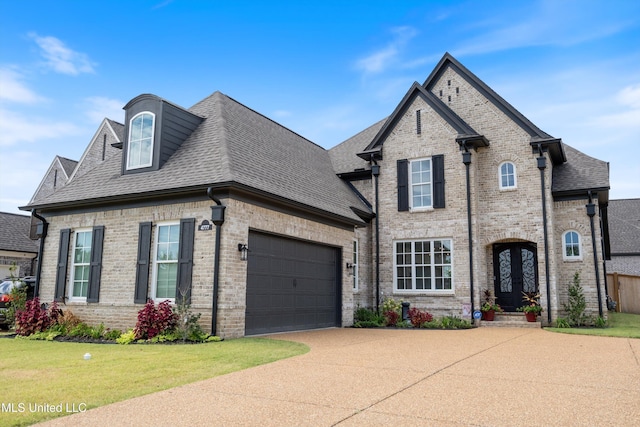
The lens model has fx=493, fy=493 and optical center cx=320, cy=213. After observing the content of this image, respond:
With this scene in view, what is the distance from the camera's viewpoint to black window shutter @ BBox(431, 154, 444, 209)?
17594 mm

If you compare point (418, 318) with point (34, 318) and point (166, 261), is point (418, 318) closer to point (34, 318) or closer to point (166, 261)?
point (166, 261)

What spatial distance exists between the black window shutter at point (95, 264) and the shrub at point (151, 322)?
250cm

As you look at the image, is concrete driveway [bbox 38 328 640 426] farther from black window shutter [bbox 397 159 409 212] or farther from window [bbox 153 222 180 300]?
black window shutter [bbox 397 159 409 212]

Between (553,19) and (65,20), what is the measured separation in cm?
1225

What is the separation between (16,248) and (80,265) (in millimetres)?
15868

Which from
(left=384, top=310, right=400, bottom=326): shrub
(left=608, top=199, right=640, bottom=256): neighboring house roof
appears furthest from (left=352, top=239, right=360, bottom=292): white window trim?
(left=608, top=199, right=640, bottom=256): neighboring house roof

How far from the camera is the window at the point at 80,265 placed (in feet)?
43.7

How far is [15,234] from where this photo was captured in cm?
2745

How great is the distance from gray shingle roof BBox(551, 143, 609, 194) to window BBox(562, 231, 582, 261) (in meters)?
1.56

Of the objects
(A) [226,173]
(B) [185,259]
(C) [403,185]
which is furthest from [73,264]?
(C) [403,185]

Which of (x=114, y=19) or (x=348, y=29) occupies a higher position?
(x=348, y=29)

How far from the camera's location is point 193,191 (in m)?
11.7

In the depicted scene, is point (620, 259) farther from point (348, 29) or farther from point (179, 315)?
point (179, 315)

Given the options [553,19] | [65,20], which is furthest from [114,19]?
[553,19]
